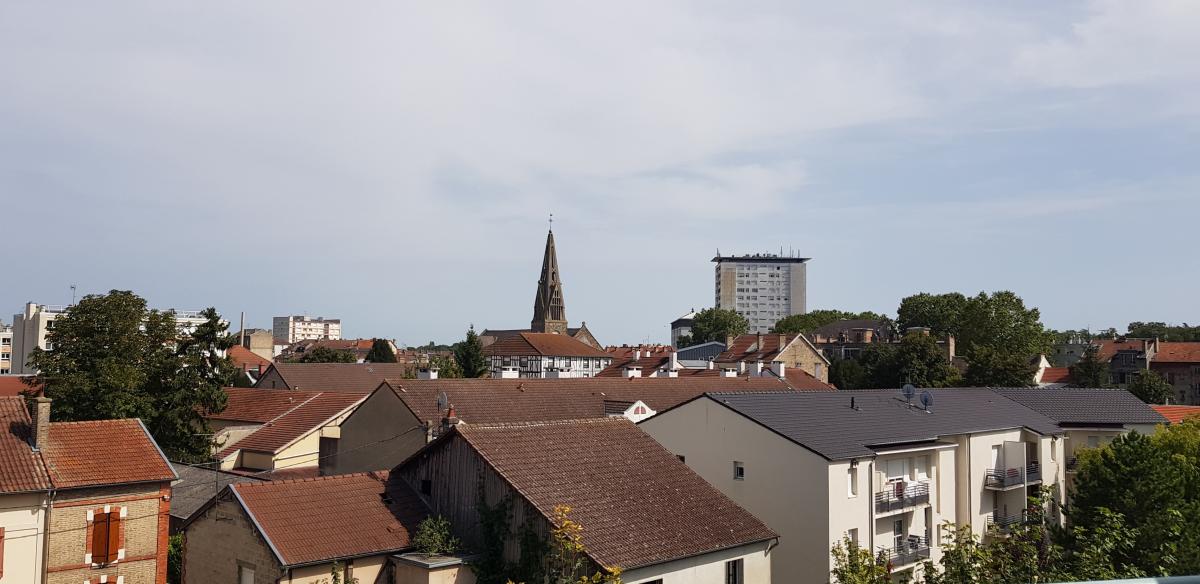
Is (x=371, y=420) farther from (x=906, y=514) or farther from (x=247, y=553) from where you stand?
(x=906, y=514)

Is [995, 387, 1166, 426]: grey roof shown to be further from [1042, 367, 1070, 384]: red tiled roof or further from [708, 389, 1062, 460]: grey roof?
[1042, 367, 1070, 384]: red tiled roof

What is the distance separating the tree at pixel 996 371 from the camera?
260ft

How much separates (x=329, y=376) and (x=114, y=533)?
1868 inches

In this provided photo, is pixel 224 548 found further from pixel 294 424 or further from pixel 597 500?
pixel 294 424

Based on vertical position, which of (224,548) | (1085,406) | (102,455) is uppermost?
(1085,406)

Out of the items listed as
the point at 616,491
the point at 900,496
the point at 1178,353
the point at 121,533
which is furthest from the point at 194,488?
the point at 1178,353

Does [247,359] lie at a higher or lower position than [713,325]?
lower

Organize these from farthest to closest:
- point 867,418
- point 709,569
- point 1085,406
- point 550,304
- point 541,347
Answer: point 550,304 → point 541,347 → point 1085,406 → point 867,418 → point 709,569

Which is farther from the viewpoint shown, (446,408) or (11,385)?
(11,385)

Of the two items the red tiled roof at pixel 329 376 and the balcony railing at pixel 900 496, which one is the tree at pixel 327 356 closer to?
the red tiled roof at pixel 329 376

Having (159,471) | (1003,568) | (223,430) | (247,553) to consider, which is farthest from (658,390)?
(1003,568)

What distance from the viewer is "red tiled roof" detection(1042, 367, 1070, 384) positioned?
98956mm

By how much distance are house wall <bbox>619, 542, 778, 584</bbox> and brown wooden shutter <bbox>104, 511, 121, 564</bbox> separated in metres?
15.6

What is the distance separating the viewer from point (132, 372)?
42.2 metres
